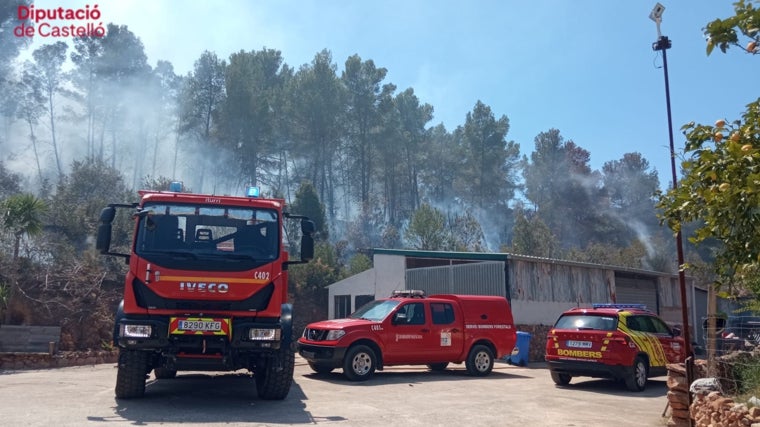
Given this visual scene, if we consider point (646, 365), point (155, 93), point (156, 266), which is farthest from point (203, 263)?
point (155, 93)

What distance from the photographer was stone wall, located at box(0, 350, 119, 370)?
612 inches

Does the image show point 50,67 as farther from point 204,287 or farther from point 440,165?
point 204,287

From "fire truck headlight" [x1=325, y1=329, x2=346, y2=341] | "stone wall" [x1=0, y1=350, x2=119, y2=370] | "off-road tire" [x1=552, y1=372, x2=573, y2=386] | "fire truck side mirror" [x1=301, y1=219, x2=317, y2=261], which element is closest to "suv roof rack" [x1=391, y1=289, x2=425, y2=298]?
"fire truck headlight" [x1=325, y1=329, x2=346, y2=341]

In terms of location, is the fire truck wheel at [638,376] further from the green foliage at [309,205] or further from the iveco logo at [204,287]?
the green foliage at [309,205]

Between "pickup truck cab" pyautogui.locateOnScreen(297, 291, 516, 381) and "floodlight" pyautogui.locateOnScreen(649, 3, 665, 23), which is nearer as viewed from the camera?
Result: "floodlight" pyautogui.locateOnScreen(649, 3, 665, 23)

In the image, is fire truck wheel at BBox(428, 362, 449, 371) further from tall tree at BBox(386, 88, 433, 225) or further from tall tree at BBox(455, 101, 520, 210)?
tall tree at BBox(455, 101, 520, 210)

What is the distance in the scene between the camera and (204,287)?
8859 mm

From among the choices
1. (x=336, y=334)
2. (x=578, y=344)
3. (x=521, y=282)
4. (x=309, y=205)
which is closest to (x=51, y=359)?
(x=336, y=334)

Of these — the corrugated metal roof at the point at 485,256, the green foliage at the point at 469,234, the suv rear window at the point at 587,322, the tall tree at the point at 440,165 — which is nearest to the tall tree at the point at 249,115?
the tall tree at the point at 440,165

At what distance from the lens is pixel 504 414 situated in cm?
934

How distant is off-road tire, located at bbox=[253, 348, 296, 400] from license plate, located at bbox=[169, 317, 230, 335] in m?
0.92

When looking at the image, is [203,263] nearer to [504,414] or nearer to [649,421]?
[504,414]

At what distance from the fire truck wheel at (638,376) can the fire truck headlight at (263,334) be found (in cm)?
741

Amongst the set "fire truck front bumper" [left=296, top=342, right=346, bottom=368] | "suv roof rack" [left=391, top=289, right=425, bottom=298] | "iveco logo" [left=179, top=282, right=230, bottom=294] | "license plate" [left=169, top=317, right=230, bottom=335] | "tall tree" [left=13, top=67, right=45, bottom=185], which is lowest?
"fire truck front bumper" [left=296, top=342, right=346, bottom=368]
